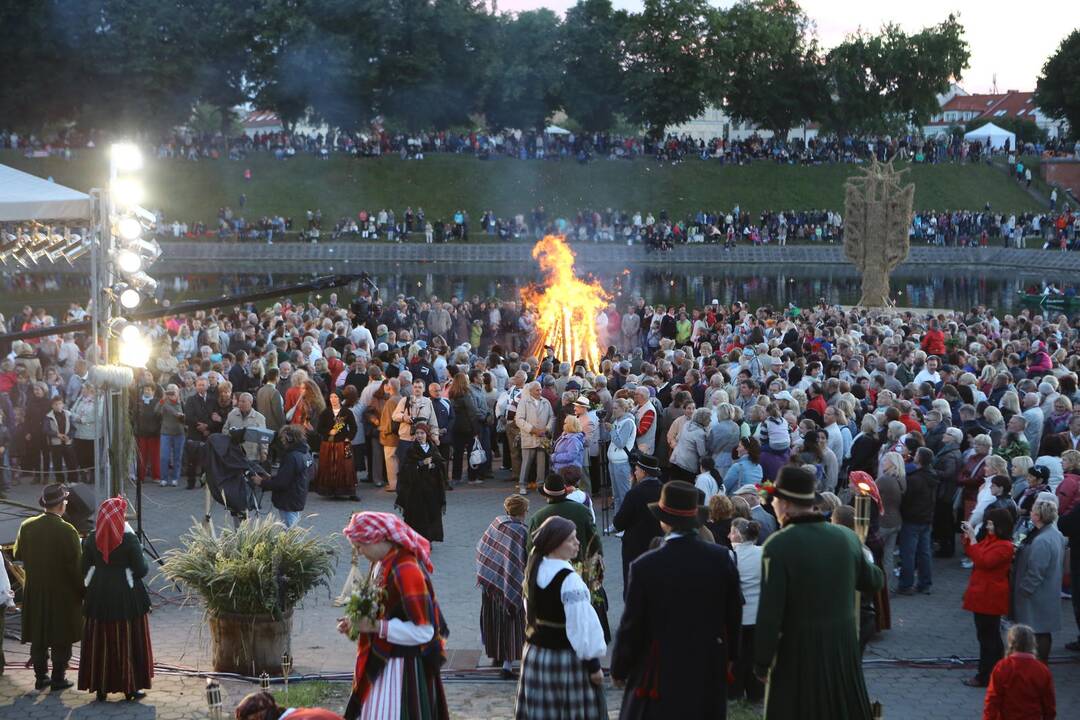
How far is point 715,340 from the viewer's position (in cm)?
2308

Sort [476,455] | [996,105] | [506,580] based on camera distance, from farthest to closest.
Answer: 1. [996,105]
2. [476,455]
3. [506,580]

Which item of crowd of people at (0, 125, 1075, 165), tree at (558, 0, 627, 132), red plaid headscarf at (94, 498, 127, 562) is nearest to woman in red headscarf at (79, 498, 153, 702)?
red plaid headscarf at (94, 498, 127, 562)

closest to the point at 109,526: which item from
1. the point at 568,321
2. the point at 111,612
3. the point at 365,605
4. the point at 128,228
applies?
the point at 111,612

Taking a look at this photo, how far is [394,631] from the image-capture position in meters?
6.24

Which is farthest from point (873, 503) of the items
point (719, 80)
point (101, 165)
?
point (719, 80)

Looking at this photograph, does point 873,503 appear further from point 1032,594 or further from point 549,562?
point 549,562

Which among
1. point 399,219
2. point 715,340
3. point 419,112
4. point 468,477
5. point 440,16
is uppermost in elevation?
point 440,16

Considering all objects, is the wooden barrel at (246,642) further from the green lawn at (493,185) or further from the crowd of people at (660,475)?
the green lawn at (493,185)

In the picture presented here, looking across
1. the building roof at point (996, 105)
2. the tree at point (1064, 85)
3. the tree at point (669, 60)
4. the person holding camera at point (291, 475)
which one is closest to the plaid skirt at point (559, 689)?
the person holding camera at point (291, 475)

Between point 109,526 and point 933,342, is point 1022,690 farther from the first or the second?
point 933,342

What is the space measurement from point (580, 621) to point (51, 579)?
14.0 ft

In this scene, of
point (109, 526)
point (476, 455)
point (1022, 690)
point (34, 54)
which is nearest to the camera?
point (1022, 690)

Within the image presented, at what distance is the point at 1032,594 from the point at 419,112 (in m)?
64.0

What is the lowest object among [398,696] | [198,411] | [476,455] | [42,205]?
[398,696]
